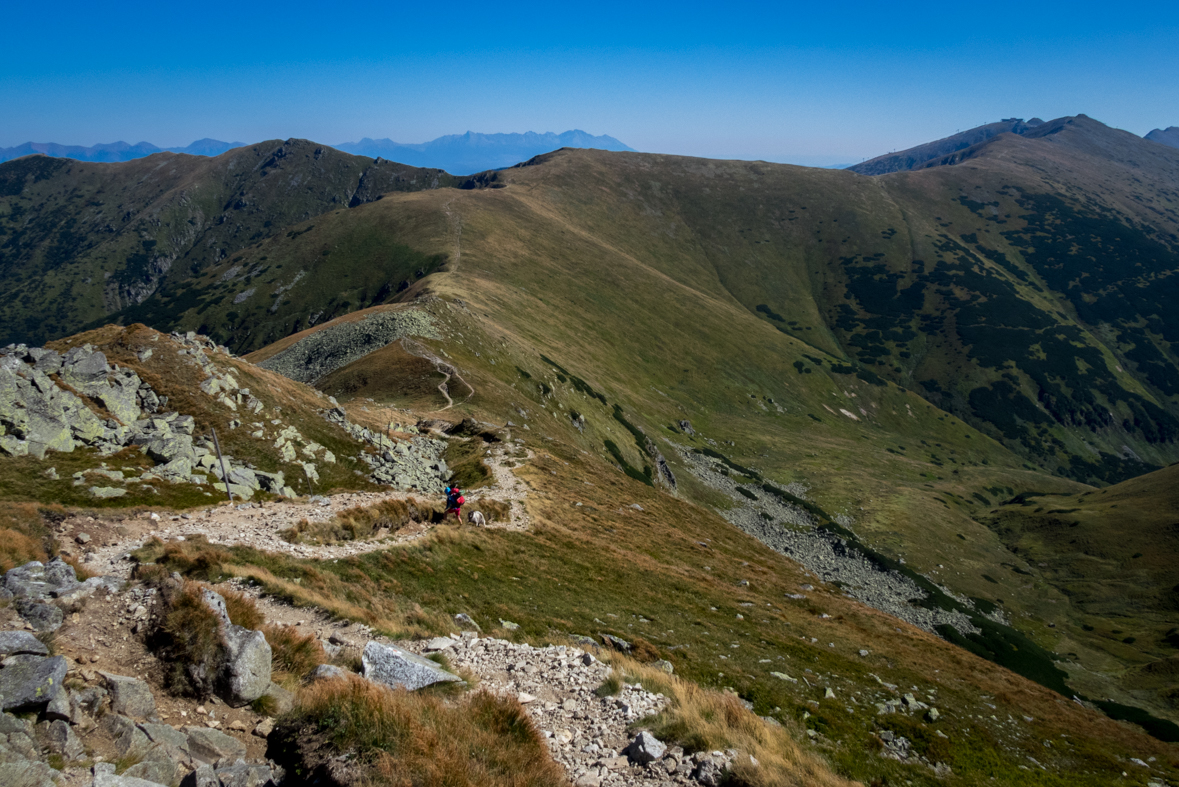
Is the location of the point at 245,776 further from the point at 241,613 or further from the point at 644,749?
the point at 644,749

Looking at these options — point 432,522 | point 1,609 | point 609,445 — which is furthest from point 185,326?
point 1,609

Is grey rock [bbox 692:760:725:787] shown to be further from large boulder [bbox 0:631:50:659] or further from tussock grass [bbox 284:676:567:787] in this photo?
large boulder [bbox 0:631:50:659]

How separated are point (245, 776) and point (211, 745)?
1058mm

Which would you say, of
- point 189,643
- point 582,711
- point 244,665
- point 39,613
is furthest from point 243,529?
point 582,711

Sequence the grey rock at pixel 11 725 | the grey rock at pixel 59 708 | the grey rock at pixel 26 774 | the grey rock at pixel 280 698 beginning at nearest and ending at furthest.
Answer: the grey rock at pixel 26 774 → the grey rock at pixel 11 725 → the grey rock at pixel 59 708 → the grey rock at pixel 280 698

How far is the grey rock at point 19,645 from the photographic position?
8836 millimetres

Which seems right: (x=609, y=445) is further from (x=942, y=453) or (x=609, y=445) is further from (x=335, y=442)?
(x=942, y=453)

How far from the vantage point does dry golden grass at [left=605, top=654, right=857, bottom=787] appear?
11328 millimetres

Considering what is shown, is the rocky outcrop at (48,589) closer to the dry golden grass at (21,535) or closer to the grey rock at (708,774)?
the dry golden grass at (21,535)

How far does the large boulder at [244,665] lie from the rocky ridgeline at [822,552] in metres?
72.6

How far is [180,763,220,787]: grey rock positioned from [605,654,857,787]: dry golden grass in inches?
337

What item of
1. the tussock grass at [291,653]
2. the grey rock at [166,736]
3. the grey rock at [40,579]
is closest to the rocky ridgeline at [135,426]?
the grey rock at [40,579]

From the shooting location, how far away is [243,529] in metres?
22.4

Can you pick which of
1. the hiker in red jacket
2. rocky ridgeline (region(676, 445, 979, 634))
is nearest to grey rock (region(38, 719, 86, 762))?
the hiker in red jacket
